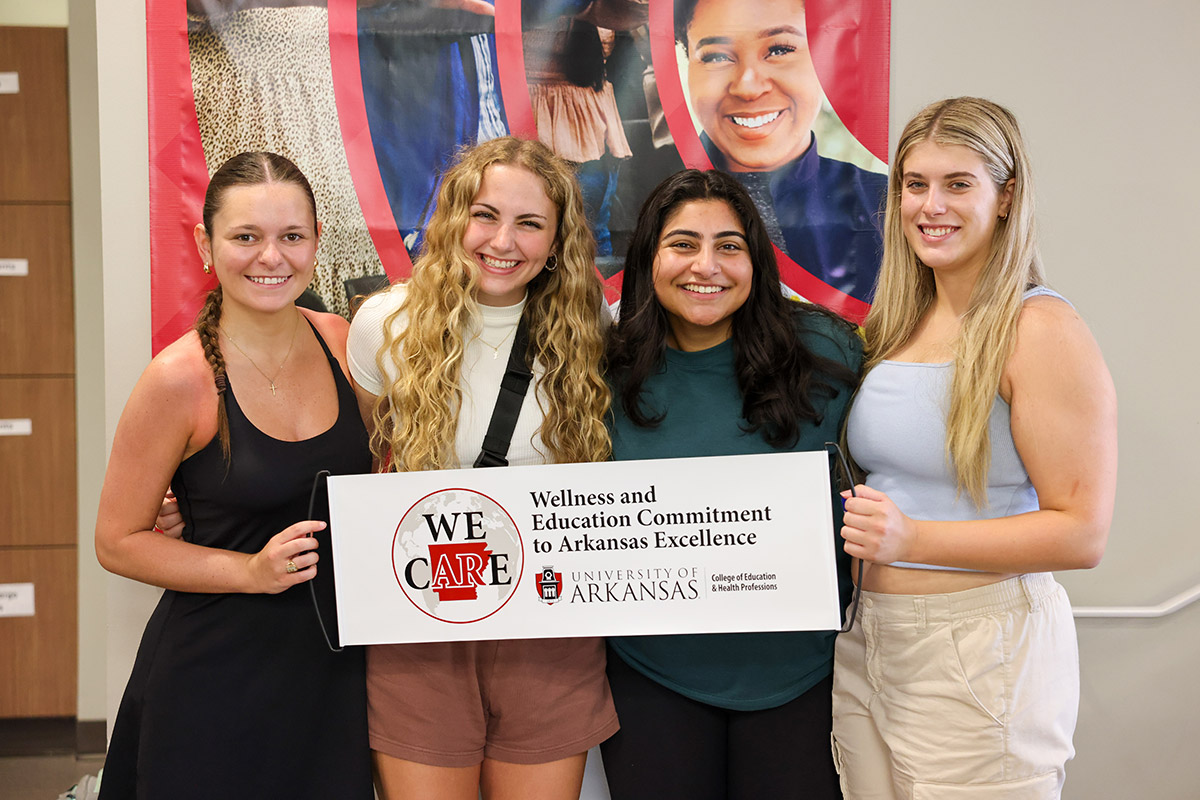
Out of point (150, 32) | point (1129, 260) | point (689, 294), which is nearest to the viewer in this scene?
point (689, 294)

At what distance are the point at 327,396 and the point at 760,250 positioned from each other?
1112 mm

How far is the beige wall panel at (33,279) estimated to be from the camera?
3.61 metres

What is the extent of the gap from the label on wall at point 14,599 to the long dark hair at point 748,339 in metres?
3.45

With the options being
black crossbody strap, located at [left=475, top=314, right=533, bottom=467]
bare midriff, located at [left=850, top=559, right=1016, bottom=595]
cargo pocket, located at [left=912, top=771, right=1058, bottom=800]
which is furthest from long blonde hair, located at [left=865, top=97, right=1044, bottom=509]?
black crossbody strap, located at [left=475, top=314, right=533, bottom=467]

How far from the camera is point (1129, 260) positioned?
265 cm

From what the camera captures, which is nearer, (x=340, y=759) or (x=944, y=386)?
(x=944, y=386)

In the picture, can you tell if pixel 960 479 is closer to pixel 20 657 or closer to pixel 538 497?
pixel 538 497

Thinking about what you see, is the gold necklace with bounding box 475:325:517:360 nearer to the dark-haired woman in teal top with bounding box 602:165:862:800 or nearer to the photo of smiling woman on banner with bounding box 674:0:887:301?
the dark-haired woman in teal top with bounding box 602:165:862:800

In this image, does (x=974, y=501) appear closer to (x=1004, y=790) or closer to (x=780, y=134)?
(x=1004, y=790)

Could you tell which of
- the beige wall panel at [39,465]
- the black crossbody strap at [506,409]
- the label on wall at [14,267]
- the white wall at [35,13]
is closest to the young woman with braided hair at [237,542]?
the black crossbody strap at [506,409]

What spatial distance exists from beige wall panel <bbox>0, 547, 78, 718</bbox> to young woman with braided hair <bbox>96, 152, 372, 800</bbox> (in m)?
2.43

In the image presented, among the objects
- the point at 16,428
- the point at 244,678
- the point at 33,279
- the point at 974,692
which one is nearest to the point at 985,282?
the point at 974,692

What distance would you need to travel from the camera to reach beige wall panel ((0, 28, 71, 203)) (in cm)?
354

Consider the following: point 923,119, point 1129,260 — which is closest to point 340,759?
point 923,119
